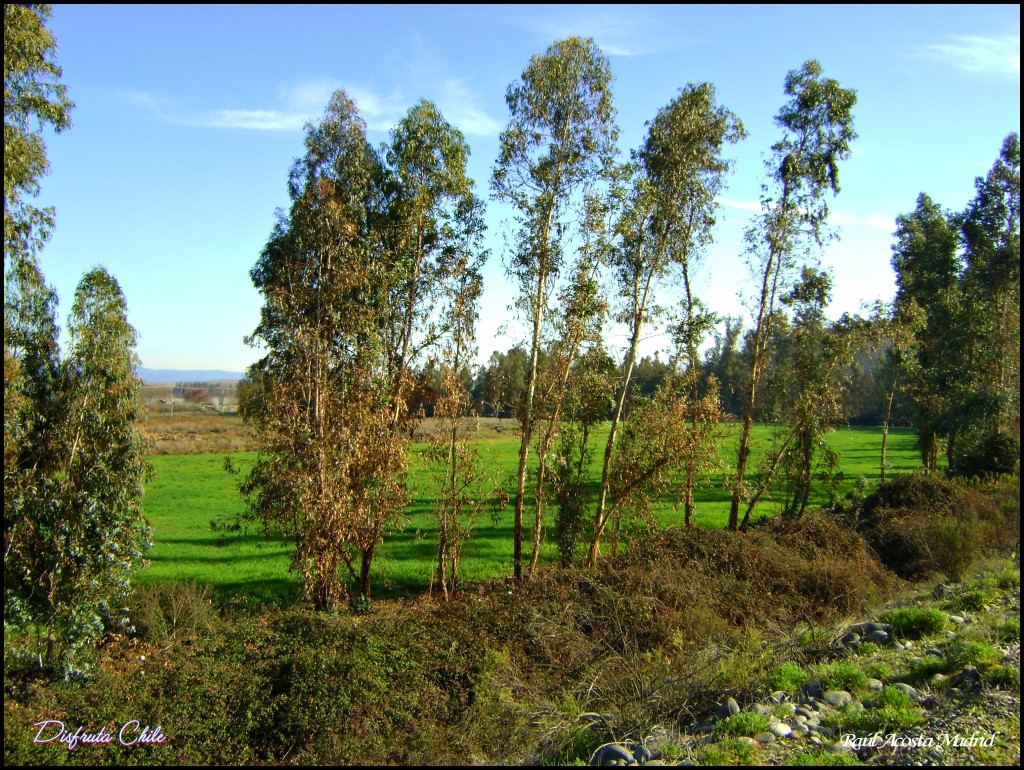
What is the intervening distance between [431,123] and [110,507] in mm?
10552

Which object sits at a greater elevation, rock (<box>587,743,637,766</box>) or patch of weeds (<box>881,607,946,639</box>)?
patch of weeds (<box>881,607,946,639</box>)

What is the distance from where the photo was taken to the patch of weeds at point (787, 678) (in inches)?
366

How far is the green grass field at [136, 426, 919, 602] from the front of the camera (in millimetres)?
17197

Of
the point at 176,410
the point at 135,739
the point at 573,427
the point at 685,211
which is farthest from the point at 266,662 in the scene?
the point at 176,410

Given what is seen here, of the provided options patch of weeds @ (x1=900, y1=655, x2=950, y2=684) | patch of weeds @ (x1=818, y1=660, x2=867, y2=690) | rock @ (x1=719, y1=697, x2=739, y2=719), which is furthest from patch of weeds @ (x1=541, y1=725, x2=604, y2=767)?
patch of weeds @ (x1=900, y1=655, x2=950, y2=684)

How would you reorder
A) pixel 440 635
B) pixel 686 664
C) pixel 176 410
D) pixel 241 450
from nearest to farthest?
pixel 686 664, pixel 440 635, pixel 241 450, pixel 176 410

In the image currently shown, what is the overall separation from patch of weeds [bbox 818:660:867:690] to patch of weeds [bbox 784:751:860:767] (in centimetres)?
204

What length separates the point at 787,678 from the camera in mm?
9453

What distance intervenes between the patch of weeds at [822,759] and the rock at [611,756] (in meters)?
1.69

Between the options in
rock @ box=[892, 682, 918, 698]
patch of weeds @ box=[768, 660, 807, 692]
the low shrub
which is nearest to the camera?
rock @ box=[892, 682, 918, 698]

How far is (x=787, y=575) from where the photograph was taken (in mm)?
14875

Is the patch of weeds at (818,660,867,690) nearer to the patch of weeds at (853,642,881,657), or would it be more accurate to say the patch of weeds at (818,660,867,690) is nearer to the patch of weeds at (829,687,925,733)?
the patch of weeds at (829,687,925,733)

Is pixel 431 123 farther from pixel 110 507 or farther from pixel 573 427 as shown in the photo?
pixel 110 507

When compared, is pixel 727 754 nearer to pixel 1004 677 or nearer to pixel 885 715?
pixel 885 715
